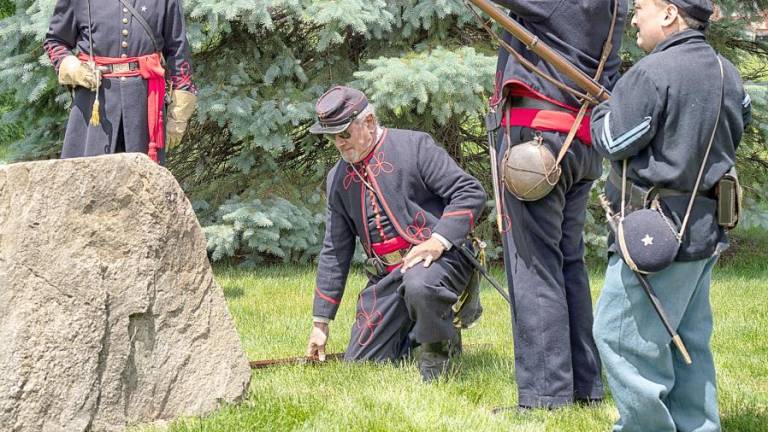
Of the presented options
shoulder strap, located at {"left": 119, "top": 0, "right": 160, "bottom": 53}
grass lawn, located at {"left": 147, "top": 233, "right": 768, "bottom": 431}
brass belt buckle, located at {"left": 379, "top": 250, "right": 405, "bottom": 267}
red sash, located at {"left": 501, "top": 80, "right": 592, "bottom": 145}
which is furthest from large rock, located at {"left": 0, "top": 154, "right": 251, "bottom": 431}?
shoulder strap, located at {"left": 119, "top": 0, "right": 160, "bottom": 53}

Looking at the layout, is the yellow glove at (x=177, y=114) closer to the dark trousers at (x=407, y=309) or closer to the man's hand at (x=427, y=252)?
the dark trousers at (x=407, y=309)

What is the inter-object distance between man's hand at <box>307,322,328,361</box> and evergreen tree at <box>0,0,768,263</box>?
9.30ft

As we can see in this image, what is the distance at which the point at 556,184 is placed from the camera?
3.99m

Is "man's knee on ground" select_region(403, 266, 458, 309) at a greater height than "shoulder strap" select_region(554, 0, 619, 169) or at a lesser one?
lesser

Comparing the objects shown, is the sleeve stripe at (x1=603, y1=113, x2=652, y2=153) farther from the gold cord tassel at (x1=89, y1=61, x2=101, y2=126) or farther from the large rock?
the gold cord tassel at (x1=89, y1=61, x2=101, y2=126)

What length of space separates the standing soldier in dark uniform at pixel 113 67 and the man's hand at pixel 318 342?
171cm

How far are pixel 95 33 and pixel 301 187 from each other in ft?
10.1

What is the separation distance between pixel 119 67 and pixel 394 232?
2.04 metres

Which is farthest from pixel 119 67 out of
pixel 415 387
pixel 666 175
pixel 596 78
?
pixel 666 175

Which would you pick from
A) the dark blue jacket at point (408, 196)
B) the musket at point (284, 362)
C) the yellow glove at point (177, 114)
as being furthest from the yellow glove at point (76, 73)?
the musket at point (284, 362)

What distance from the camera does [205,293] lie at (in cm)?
390

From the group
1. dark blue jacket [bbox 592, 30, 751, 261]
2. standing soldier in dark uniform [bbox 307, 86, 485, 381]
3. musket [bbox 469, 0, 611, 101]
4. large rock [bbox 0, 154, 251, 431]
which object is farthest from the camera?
standing soldier in dark uniform [bbox 307, 86, 485, 381]

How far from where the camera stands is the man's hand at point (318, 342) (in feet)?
15.9

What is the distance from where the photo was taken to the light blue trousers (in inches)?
131
